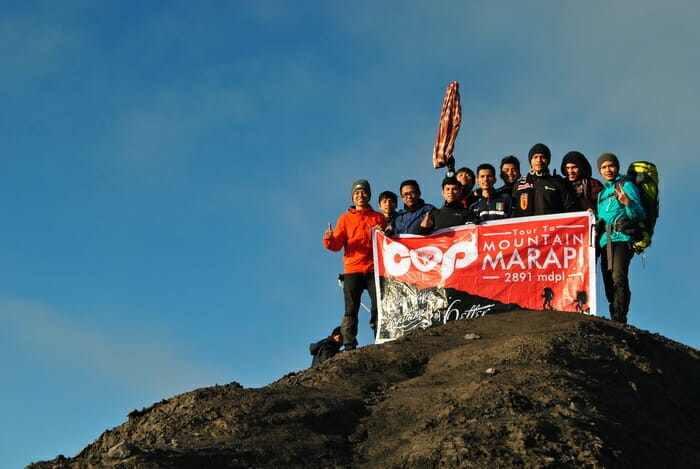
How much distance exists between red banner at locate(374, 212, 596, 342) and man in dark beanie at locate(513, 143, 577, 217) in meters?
0.14

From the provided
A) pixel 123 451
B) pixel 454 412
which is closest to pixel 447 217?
pixel 454 412

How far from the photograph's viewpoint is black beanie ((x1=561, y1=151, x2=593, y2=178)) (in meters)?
12.9

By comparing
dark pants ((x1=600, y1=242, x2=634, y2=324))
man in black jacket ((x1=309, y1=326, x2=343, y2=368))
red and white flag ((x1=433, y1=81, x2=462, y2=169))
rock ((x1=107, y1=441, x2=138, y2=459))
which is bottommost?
rock ((x1=107, y1=441, x2=138, y2=459))

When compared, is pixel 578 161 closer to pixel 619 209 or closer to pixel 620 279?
pixel 619 209

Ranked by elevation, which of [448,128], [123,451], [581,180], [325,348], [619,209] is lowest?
[123,451]

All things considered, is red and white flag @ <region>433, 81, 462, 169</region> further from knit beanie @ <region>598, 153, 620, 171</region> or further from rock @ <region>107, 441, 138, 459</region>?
rock @ <region>107, 441, 138, 459</region>

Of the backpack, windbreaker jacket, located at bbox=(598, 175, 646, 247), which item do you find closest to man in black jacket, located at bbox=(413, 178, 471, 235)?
windbreaker jacket, located at bbox=(598, 175, 646, 247)

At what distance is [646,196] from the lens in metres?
12.3

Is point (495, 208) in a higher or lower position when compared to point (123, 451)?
higher

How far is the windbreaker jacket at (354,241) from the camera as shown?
1302 centimetres

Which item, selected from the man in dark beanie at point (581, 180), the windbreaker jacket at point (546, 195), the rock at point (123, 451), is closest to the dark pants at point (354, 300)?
the windbreaker jacket at point (546, 195)

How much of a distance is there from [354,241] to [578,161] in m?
3.29

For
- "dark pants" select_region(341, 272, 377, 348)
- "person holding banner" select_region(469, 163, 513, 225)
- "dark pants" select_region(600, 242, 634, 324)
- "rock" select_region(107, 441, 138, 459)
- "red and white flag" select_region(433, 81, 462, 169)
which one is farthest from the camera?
"red and white flag" select_region(433, 81, 462, 169)

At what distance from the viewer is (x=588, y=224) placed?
12.8 m
